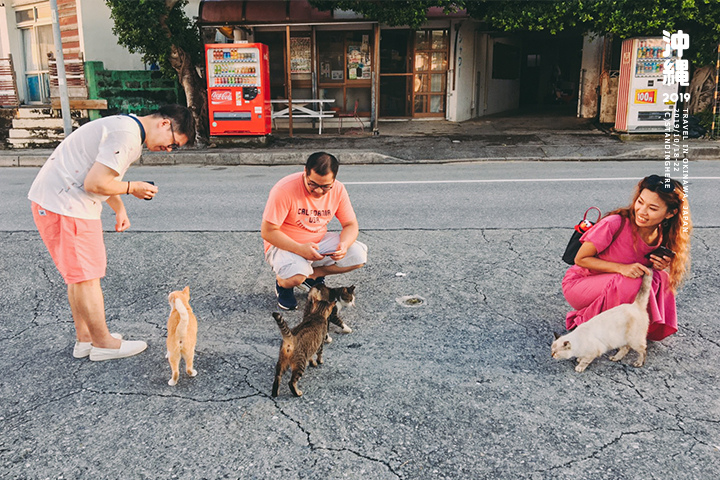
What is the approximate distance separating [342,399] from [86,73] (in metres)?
15.2

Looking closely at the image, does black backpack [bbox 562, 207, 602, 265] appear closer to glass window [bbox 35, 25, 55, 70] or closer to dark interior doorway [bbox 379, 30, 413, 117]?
dark interior doorway [bbox 379, 30, 413, 117]

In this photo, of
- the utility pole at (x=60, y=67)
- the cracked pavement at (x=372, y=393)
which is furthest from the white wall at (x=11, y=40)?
the cracked pavement at (x=372, y=393)

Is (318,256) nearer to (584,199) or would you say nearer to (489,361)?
(489,361)

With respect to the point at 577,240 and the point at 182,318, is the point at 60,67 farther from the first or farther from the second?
the point at 577,240

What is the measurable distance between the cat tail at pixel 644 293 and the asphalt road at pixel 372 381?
41 cm

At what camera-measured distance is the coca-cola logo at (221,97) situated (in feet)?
46.3

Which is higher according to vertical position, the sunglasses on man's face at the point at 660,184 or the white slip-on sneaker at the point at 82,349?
the sunglasses on man's face at the point at 660,184

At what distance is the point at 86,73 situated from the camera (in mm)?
15695

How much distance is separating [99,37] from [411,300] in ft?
51.4

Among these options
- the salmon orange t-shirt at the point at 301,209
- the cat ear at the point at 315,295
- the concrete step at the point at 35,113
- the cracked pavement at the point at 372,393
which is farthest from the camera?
the concrete step at the point at 35,113

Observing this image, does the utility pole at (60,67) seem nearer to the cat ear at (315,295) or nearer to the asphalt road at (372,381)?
the asphalt road at (372,381)

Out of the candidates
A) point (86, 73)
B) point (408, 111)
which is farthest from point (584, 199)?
point (86, 73)

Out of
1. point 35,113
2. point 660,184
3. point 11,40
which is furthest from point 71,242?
point 11,40

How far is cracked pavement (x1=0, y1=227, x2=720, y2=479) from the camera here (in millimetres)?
2756
